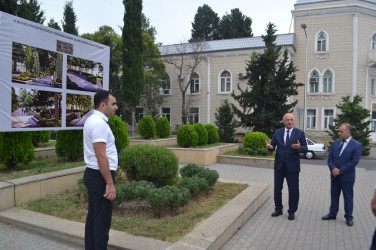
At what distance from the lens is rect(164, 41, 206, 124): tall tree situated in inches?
1214

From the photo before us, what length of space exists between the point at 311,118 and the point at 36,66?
2652 centimetres

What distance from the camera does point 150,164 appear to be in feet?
21.1

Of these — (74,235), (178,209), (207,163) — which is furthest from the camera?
(207,163)

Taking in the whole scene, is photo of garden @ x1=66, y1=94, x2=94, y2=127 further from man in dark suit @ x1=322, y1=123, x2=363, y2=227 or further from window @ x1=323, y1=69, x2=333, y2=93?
window @ x1=323, y1=69, x2=333, y2=93

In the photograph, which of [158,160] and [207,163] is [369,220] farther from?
[207,163]

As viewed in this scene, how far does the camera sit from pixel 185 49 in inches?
1236

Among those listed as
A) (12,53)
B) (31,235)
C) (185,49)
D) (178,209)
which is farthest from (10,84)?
(185,49)

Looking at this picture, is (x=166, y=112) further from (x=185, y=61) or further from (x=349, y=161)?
(x=349, y=161)

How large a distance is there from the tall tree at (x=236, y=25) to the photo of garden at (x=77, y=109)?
1752 inches

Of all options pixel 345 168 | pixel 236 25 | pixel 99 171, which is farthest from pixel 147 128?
pixel 236 25

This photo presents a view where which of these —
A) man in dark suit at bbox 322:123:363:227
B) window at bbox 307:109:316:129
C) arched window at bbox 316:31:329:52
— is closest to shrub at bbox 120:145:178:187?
man in dark suit at bbox 322:123:363:227

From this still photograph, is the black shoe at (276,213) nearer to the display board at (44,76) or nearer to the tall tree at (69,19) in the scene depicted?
the display board at (44,76)

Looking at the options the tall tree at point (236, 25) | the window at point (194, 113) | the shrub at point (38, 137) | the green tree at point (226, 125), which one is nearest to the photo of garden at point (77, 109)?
the shrub at point (38, 137)

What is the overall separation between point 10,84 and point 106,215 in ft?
15.3
